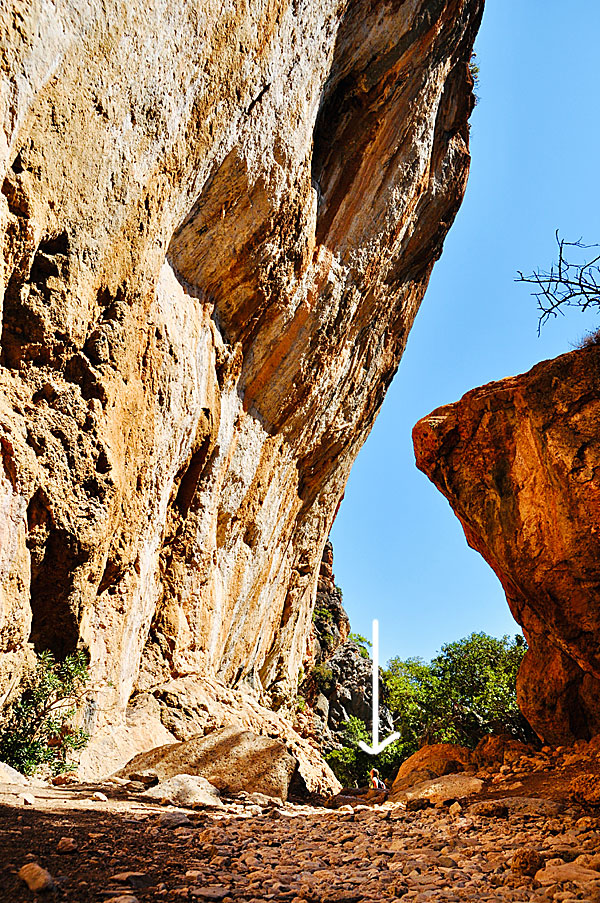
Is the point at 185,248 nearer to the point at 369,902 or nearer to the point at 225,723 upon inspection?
the point at 225,723

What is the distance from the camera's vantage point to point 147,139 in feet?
27.1

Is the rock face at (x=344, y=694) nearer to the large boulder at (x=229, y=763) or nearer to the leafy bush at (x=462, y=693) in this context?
the leafy bush at (x=462, y=693)

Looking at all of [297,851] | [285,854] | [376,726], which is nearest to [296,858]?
[285,854]

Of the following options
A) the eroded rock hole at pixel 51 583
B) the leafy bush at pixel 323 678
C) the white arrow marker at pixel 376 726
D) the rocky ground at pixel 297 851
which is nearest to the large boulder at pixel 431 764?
the rocky ground at pixel 297 851

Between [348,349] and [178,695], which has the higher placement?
[348,349]

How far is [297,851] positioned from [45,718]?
178 inches

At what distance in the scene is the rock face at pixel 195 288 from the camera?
6.96 metres

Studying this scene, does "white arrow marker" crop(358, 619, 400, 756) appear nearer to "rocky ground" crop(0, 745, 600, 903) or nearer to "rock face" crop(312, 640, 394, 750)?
"rock face" crop(312, 640, 394, 750)

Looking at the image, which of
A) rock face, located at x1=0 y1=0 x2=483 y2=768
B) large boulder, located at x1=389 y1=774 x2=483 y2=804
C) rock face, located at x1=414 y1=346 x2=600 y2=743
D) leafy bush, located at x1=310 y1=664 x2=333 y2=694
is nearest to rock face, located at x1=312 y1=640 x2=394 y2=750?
leafy bush, located at x1=310 y1=664 x2=333 y2=694

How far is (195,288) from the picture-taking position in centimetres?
1147

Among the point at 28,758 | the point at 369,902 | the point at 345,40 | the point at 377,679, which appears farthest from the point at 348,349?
the point at 377,679

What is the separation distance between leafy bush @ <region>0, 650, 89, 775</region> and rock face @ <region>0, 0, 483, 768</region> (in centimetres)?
41

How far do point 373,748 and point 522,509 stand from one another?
1930 centimetres

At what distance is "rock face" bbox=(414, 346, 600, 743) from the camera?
28.2ft
